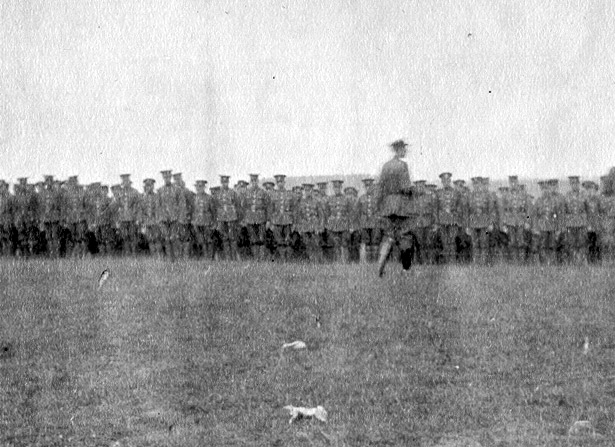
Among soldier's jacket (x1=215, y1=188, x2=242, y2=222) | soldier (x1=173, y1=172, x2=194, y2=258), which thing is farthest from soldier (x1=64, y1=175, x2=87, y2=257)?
soldier's jacket (x1=215, y1=188, x2=242, y2=222)

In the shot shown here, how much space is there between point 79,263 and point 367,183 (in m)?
6.81

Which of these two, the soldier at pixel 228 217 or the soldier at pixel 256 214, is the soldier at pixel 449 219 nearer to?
A: the soldier at pixel 256 214

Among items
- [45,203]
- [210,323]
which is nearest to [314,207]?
[45,203]

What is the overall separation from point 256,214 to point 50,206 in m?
5.01

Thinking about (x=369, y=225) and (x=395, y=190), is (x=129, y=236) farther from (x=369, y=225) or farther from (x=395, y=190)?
(x=395, y=190)

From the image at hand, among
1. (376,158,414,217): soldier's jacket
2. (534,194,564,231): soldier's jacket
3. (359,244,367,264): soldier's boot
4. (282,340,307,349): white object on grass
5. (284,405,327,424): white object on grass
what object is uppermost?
(376,158,414,217): soldier's jacket

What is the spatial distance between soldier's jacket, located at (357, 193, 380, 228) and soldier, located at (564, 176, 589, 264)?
13.3 ft

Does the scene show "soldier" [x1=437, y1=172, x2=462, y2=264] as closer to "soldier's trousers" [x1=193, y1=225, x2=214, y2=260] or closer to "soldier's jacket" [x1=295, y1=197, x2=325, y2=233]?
"soldier's jacket" [x1=295, y1=197, x2=325, y2=233]

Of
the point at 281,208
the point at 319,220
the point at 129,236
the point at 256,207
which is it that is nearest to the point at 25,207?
the point at 129,236

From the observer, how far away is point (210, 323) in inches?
420

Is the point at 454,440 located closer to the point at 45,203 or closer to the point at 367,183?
the point at 367,183

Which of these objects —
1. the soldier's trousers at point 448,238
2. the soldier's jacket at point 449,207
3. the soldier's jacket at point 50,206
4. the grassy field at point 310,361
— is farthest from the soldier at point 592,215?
the soldier's jacket at point 50,206

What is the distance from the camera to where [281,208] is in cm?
1880

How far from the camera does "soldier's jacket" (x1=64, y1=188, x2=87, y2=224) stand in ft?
65.4
